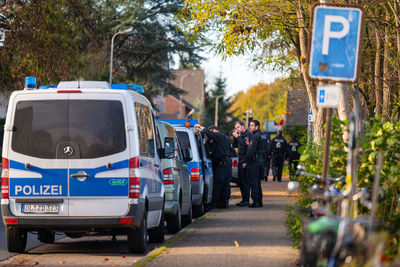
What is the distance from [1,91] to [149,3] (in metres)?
19.3

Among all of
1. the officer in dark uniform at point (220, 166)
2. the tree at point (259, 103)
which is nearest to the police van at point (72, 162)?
the officer in dark uniform at point (220, 166)

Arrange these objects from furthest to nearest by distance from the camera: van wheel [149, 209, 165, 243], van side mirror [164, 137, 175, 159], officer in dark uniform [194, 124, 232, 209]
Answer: officer in dark uniform [194, 124, 232, 209] < van side mirror [164, 137, 175, 159] < van wheel [149, 209, 165, 243]

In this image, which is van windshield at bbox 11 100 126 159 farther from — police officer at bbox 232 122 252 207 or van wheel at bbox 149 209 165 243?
police officer at bbox 232 122 252 207

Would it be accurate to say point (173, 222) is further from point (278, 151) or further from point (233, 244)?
point (278, 151)

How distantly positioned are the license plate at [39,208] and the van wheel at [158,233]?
2.12 meters

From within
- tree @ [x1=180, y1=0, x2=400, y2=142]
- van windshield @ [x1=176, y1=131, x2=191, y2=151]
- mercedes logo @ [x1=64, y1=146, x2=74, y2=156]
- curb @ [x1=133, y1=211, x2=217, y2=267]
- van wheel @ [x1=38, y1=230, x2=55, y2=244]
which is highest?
tree @ [x1=180, y1=0, x2=400, y2=142]

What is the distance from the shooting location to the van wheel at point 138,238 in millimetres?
9914

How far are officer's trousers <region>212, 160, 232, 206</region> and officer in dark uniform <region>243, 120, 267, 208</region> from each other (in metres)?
0.59

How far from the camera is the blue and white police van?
1592cm

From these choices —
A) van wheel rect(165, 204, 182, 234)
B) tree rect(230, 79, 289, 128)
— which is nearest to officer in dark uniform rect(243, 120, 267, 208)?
van wheel rect(165, 204, 182, 234)

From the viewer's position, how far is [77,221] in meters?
9.59

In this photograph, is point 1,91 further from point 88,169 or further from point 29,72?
point 88,169

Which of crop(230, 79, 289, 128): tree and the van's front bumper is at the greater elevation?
crop(230, 79, 289, 128): tree

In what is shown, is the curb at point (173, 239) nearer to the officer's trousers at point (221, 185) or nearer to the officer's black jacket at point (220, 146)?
the officer's trousers at point (221, 185)
